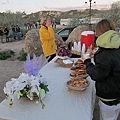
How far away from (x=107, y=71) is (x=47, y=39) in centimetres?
262

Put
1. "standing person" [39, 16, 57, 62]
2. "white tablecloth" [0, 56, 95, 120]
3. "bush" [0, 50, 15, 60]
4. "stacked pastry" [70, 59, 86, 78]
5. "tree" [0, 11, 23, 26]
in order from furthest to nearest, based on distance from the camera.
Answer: "tree" [0, 11, 23, 26] < "bush" [0, 50, 15, 60] < "standing person" [39, 16, 57, 62] < "stacked pastry" [70, 59, 86, 78] < "white tablecloth" [0, 56, 95, 120]

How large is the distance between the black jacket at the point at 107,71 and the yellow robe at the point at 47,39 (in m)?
2.40

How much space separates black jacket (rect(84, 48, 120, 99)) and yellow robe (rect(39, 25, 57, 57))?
7.87ft

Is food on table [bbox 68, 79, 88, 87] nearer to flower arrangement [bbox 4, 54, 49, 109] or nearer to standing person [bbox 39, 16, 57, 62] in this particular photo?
flower arrangement [bbox 4, 54, 49, 109]

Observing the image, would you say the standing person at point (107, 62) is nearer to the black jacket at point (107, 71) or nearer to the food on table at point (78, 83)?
the black jacket at point (107, 71)

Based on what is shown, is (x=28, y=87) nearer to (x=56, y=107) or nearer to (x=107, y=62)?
(x=56, y=107)

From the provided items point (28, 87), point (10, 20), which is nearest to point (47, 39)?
point (28, 87)

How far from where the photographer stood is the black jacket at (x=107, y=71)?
141 cm

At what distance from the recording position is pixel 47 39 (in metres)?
3.93

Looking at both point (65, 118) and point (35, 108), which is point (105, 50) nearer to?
point (65, 118)

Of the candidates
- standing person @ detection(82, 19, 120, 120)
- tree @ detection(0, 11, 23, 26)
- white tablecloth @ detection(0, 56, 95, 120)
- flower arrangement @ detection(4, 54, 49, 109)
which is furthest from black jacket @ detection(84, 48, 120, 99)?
tree @ detection(0, 11, 23, 26)

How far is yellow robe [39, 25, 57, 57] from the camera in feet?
12.6

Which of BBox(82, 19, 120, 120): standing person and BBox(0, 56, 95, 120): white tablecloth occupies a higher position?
BBox(82, 19, 120, 120): standing person

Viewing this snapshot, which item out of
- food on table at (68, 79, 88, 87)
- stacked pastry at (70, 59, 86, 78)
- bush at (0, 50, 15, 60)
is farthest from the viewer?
bush at (0, 50, 15, 60)
